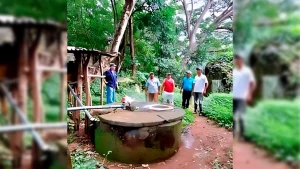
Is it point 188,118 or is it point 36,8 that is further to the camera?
point 188,118

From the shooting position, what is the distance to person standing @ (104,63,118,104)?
9.36 ft

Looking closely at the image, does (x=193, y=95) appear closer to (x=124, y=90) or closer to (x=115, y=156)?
(x=124, y=90)

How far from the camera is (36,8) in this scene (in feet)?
1.34

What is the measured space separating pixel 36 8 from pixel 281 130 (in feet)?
1.65

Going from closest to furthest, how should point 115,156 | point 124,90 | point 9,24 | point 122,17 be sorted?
point 9,24 → point 115,156 → point 124,90 → point 122,17

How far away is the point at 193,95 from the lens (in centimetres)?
279

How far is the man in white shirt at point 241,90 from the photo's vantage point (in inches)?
21.2

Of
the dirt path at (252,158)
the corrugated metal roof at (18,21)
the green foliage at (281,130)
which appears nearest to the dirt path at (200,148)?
the dirt path at (252,158)

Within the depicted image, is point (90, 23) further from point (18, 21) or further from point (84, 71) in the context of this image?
point (18, 21)

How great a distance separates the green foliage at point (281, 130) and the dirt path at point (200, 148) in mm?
1877

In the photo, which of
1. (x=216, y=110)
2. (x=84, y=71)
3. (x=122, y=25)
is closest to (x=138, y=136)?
(x=84, y=71)

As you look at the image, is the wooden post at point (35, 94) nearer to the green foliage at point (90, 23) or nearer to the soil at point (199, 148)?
the soil at point (199, 148)

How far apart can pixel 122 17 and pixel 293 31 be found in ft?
9.59

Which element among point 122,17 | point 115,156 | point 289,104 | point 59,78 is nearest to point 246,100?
point 289,104
